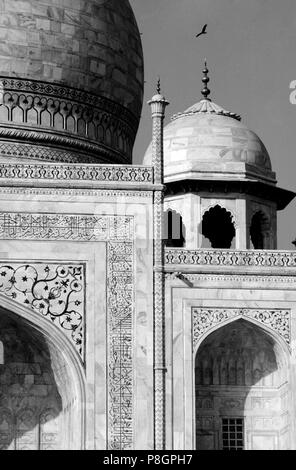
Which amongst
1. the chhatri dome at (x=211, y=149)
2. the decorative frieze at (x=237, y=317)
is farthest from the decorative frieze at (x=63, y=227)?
the chhatri dome at (x=211, y=149)

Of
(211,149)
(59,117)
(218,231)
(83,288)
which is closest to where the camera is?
(83,288)

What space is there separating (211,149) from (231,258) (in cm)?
234

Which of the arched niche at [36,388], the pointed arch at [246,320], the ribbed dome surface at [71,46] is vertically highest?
the ribbed dome surface at [71,46]

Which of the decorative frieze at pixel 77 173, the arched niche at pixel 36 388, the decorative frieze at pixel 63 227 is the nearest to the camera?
the arched niche at pixel 36 388

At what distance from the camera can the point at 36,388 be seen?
20453 mm

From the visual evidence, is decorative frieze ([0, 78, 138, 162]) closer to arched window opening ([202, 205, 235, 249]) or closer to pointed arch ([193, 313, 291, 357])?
arched window opening ([202, 205, 235, 249])

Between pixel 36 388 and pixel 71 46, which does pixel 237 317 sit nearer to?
pixel 36 388

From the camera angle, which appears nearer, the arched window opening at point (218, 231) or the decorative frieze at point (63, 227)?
the decorative frieze at point (63, 227)

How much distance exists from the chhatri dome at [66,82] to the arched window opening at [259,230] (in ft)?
5.01

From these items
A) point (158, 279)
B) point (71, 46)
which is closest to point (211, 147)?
point (71, 46)

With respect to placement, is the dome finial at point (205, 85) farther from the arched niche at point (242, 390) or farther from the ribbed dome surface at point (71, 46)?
the arched niche at point (242, 390)

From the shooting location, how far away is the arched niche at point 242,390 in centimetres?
2041

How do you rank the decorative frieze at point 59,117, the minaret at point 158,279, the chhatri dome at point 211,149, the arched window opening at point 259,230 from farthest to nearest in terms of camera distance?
1. the arched window opening at point 259,230
2. the chhatri dome at point 211,149
3. the decorative frieze at point 59,117
4. the minaret at point 158,279
